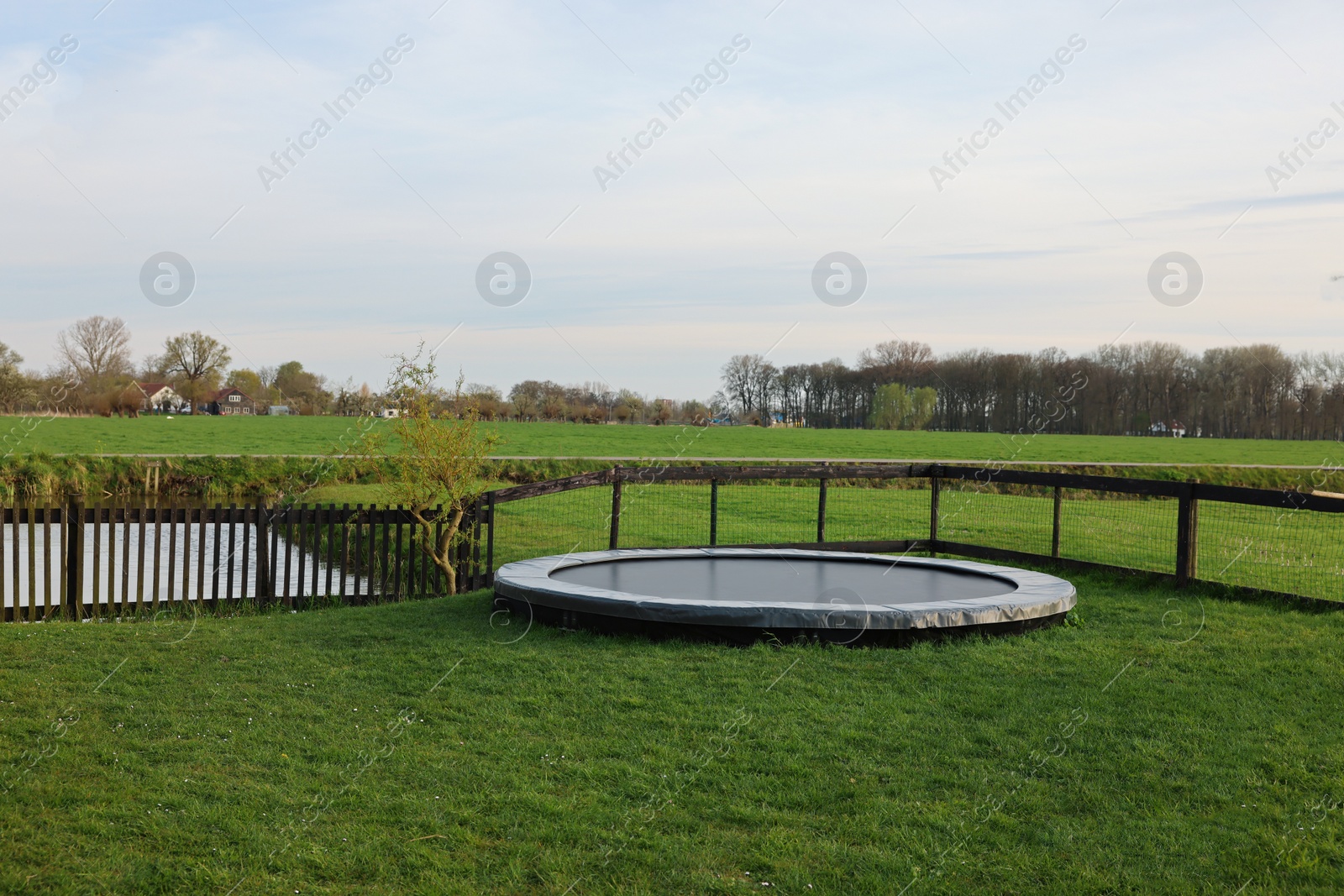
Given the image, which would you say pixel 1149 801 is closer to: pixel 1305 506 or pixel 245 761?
pixel 245 761

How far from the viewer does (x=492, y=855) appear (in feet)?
11.3

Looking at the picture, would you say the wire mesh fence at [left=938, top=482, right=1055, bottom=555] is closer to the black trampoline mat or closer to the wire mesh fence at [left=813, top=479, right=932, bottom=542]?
the wire mesh fence at [left=813, top=479, right=932, bottom=542]

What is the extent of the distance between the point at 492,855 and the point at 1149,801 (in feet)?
9.18

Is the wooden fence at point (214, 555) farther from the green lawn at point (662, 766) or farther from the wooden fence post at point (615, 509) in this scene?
the green lawn at point (662, 766)

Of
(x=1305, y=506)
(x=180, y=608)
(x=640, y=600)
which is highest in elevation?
(x=1305, y=506)

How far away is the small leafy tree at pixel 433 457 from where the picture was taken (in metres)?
9.17

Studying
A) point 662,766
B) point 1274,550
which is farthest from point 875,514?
point 662,766

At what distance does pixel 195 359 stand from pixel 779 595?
61.0 metres

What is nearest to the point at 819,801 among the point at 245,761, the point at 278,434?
the point at 245,761

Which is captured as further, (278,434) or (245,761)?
(278,434)

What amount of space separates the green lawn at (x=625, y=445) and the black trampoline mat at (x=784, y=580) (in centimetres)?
1835

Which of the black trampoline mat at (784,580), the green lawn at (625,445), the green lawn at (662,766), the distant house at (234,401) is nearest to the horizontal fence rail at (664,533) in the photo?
the black trampoline mat at (784,580)

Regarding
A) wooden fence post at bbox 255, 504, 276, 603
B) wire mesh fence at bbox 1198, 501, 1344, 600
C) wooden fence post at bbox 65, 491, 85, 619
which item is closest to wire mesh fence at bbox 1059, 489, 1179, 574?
wire mesh fence at bbox 1198, 501, 1344, 600

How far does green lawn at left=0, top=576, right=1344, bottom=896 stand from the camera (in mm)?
3379
